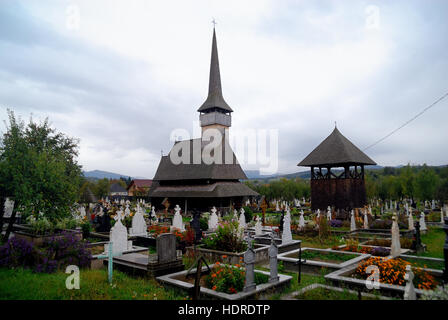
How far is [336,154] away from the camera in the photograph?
25.0 meters

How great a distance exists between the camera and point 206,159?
35125 millimetres

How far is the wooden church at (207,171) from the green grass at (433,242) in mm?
17770

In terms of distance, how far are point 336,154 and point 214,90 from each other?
76.7 feet

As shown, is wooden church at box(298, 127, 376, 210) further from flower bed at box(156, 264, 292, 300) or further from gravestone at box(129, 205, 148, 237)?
flower bed at box(156, 264, 292, 300)

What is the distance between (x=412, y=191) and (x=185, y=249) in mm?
38458

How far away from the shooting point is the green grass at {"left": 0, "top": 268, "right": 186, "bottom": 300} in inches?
237

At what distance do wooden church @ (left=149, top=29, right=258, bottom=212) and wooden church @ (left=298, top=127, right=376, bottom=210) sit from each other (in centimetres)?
896

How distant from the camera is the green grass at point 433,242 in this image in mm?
11864

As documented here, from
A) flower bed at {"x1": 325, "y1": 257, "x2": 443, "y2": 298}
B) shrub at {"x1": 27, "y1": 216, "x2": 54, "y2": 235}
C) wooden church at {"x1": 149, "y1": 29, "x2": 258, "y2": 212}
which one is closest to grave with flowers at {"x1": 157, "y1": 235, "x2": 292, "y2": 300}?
flower bed at {"x1": 325, "y1": 257, "x2": 443, "y2": 298}

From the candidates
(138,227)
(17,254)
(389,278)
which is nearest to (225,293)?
(389,278)

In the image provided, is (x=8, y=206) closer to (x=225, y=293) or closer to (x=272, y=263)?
(x=225, y=293)

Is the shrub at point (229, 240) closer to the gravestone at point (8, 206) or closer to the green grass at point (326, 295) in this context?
the green grass at point (326, 295)

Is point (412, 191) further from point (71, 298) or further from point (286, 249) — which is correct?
point (71, 298)
